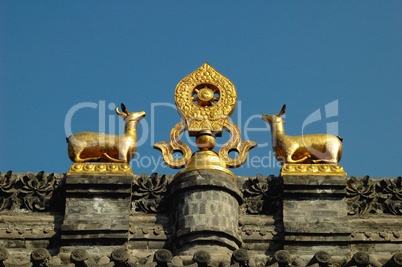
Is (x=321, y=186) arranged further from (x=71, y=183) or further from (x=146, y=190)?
(x=71, y=183)

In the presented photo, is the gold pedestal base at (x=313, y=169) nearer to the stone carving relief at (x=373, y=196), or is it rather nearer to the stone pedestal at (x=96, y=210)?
the stone carving relief at (x=373, y=196)

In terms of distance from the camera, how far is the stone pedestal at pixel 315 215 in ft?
80.6

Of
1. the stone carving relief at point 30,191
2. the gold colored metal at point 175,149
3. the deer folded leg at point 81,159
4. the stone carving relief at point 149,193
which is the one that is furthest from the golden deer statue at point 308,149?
the stone carving relief at point 30,191

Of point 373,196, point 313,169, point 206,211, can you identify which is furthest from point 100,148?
point 373,196

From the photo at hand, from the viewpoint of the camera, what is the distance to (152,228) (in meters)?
25.0

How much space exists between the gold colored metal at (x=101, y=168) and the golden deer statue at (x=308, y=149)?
145 inches

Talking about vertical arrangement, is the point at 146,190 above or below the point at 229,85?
below

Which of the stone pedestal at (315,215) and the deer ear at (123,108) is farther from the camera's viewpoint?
the deer ear at (123,108)

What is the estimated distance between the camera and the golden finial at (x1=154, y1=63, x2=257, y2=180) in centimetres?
2595

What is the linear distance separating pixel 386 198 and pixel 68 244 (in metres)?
7.75

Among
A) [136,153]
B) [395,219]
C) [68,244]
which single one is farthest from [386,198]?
[68,244]

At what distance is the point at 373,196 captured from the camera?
26.1m

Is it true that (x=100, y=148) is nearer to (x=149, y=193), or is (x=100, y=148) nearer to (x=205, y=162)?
(x=149, y=193)

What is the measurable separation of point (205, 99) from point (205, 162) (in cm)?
211
